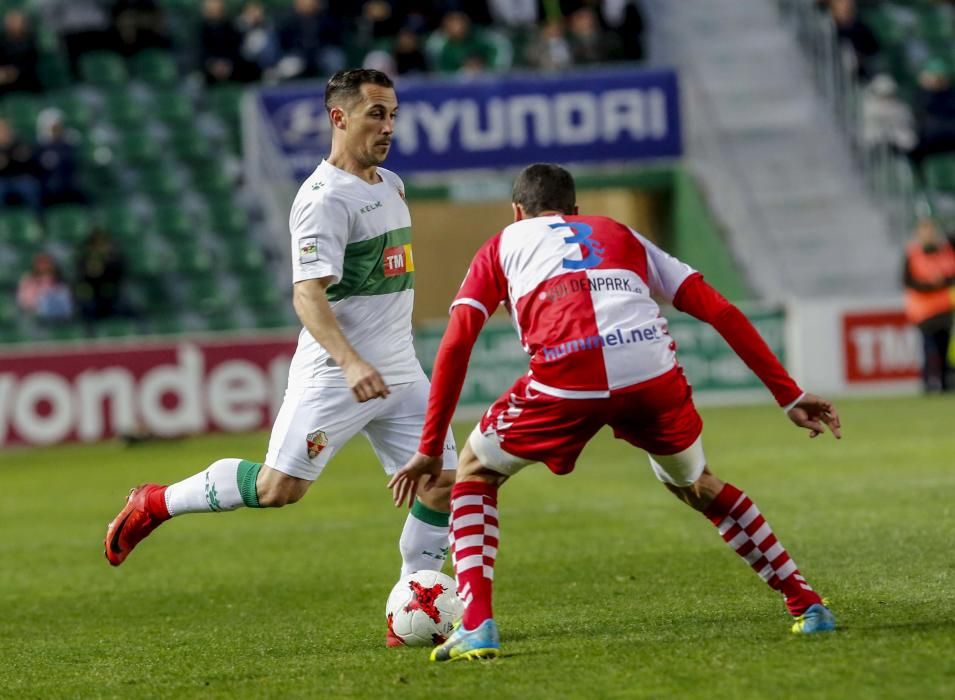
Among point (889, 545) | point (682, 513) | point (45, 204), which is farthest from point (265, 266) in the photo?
point (889, 545)

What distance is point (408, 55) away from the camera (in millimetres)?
22766

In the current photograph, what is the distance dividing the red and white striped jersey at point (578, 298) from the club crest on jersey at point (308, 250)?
28.4 inches

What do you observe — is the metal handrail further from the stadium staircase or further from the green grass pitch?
the green grass pitch

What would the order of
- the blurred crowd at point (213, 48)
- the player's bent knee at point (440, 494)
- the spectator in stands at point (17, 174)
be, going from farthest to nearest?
the spectator in stands at point (17, 174) < the blurred crowd at point (213, 48) < the player's bent knee at point (440, 494)

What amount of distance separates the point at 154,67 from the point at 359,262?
1679cm

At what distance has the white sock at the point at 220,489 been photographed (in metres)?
6.90

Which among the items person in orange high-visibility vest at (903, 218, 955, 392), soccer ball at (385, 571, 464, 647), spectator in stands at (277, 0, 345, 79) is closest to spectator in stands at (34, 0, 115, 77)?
spectator in stands at (277, 0, 345, 79)

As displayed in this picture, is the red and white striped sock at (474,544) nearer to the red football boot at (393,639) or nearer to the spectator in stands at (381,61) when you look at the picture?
the red football boot at (393,639)

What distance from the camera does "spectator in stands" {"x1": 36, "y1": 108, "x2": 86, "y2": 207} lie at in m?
20.6

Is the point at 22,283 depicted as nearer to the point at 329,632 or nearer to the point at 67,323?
the point at 67,323

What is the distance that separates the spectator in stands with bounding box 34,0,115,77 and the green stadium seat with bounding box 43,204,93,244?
8.27 feet

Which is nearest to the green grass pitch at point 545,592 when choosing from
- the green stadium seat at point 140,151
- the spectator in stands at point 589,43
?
the green stadium seat at point 140,151

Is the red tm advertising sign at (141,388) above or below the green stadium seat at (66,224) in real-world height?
below

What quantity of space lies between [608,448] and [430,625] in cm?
982
